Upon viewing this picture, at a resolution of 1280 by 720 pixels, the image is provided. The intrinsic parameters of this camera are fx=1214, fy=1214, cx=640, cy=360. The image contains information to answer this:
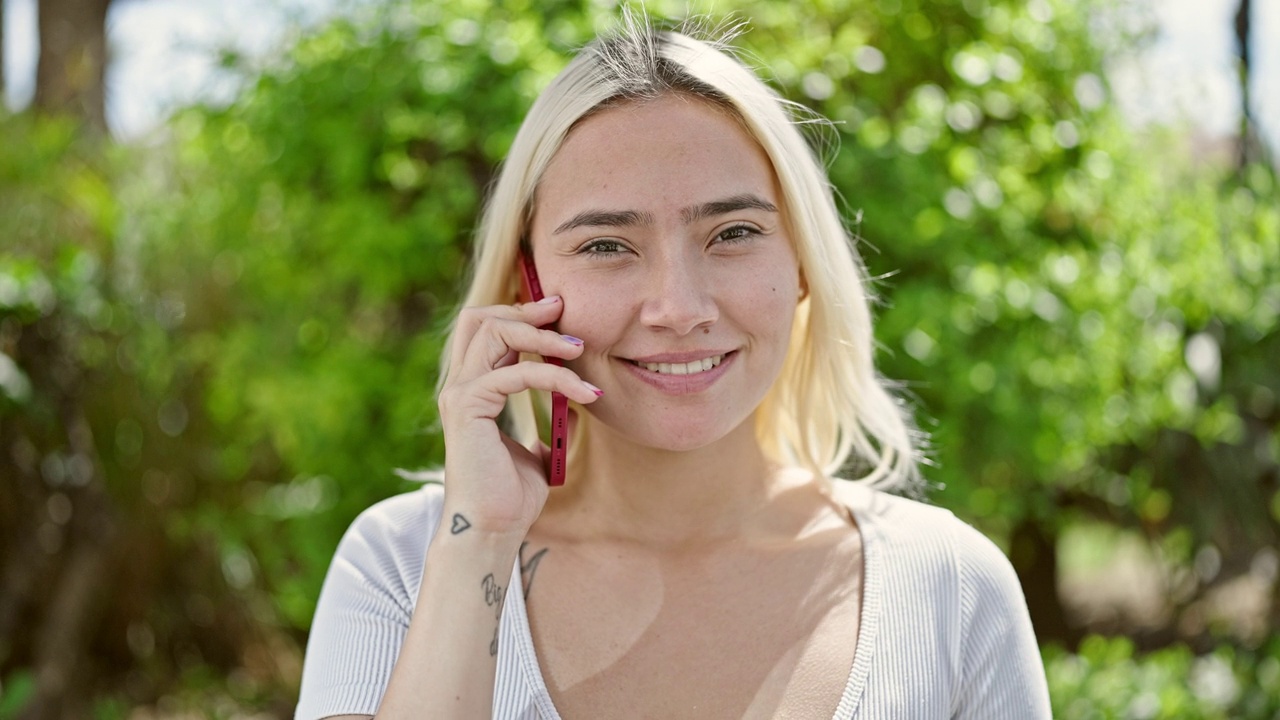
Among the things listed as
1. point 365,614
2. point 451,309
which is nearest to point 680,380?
point 365,614

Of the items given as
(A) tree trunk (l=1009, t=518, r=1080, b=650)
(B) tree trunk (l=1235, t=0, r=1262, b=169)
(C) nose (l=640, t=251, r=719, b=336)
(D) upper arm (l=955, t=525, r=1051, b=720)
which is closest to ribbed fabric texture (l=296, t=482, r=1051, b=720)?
(D) upper arm (l=955, t=525, r=1051, b=720)

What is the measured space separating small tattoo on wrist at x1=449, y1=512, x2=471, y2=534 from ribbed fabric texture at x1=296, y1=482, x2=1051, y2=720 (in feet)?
0.66

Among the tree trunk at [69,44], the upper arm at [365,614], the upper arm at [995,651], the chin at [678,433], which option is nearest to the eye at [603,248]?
Result: the chin at [678,433]

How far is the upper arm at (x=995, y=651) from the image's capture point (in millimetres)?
1953

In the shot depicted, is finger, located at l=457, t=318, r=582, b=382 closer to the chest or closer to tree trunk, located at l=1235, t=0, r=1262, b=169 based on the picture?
the chest

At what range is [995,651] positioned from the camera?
198 cm

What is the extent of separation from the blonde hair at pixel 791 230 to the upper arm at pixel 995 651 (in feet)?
1.19

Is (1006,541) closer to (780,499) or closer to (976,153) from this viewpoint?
(976,153)

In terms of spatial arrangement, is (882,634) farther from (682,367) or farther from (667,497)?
(682,367)

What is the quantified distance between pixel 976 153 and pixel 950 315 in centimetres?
59

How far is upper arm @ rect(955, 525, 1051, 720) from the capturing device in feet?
6.41

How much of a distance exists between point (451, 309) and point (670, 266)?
174cm

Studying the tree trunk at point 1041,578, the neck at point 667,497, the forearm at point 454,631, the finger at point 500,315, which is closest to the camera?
the forearm at point 454,631

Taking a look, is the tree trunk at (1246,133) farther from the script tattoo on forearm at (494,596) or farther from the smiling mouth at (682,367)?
the script tattoo on forearm at (494,596)
